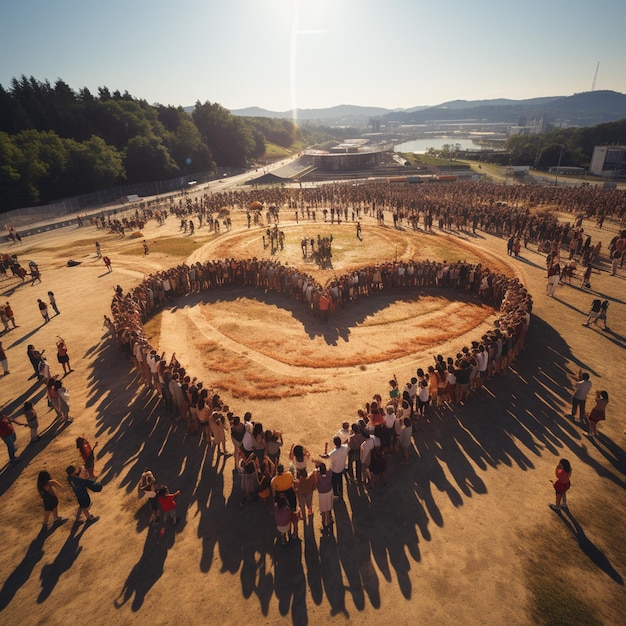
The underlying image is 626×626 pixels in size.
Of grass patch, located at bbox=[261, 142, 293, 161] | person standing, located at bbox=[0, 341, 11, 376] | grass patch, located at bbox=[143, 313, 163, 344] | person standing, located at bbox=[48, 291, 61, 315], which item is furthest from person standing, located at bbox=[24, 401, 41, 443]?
grass patch, located at bbox=[261, 142, 293, 161]

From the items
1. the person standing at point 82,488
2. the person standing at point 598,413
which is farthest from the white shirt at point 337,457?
the person standing at point 598,413

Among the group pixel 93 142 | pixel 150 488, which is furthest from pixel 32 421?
pixel 93 142

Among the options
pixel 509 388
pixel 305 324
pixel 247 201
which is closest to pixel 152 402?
pixel 305 324

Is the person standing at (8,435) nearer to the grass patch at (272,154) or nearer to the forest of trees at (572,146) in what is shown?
the forest of trees at (572,146)

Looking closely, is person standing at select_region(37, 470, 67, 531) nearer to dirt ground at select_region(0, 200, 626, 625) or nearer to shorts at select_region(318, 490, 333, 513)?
dirt ground at select_region(0, 200, 626, 625)

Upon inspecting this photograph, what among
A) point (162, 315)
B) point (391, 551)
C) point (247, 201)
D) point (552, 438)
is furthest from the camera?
point (247, 201)

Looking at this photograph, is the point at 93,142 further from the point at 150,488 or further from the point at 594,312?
the point at 594,312

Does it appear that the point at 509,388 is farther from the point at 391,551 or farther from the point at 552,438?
the point at 391,551
